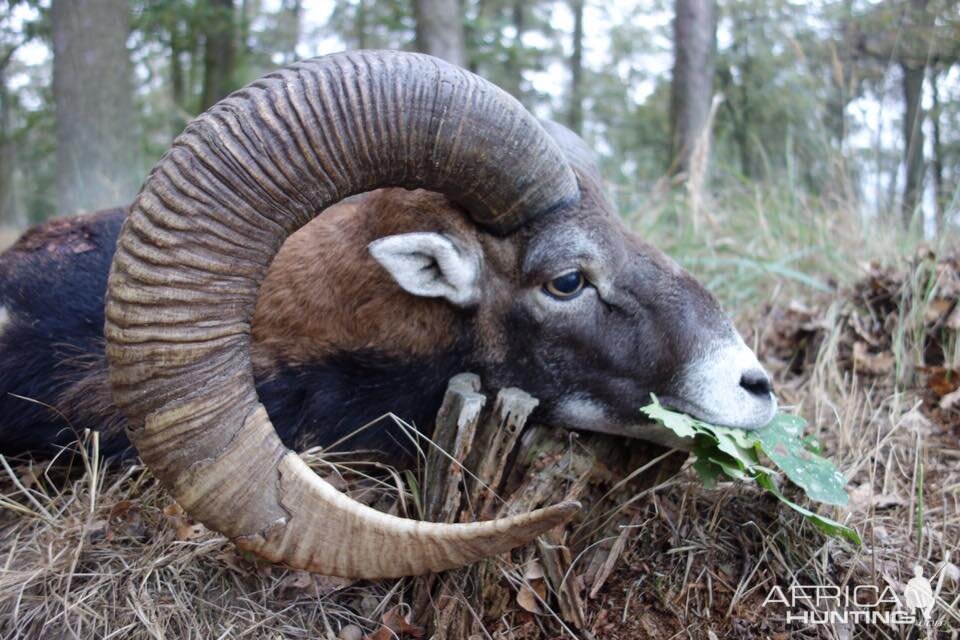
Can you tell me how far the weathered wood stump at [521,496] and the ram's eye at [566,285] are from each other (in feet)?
1.51

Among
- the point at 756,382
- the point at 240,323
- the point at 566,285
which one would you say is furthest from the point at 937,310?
the point at 240,323

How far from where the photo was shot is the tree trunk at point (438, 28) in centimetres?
897

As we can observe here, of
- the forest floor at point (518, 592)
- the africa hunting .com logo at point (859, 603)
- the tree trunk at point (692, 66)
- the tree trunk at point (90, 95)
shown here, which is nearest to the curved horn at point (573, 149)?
the forest floor at point (518, 592)

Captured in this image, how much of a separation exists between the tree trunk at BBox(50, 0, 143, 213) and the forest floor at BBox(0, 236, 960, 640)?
23.2 feet

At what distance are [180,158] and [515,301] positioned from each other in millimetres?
1458

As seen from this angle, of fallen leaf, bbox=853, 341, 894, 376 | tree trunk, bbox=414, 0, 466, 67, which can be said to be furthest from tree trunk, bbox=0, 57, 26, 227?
fallen leaf, bbox=853, 341, 894, 376

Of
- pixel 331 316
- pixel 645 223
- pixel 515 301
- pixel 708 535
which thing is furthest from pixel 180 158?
pixel 645 223

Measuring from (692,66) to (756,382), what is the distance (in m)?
8.39

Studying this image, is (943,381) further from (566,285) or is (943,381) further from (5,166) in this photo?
(5,166)

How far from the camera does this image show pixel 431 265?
3.14m

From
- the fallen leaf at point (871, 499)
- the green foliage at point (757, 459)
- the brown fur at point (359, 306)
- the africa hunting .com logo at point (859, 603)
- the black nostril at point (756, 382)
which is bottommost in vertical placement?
the fallen leaf at point (871, 499)

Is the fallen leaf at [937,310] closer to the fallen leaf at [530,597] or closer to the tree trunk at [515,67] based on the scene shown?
the fallen leaf at [530,597]

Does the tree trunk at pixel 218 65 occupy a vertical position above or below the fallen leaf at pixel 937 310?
above

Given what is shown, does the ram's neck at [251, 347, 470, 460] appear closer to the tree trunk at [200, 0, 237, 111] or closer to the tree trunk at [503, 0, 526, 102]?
the tree trunk at [503, 0, 526, 102]
